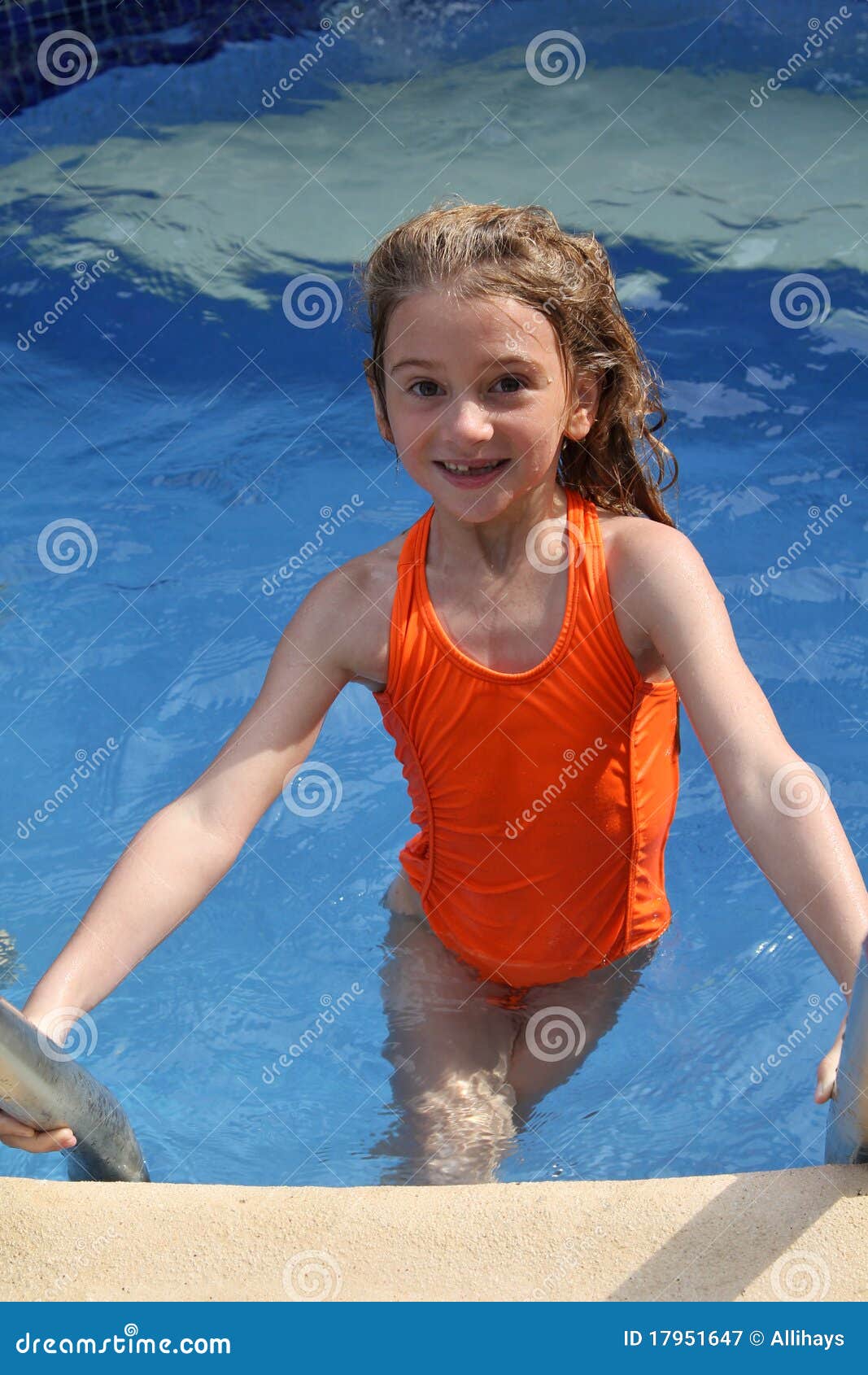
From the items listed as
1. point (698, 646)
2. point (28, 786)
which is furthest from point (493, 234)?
point (28, 786)

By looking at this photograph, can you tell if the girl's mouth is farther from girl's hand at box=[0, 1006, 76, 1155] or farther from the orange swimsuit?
girl's hand at box=[0, 1006, 76, 1155]

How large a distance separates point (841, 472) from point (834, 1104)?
4.30 meters

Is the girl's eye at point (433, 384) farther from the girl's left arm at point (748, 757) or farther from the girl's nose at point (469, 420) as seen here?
the girl's left arm at point (748, 757)

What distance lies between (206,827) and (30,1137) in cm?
74

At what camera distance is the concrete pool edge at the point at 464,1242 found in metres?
1.56

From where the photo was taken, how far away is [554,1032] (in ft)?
9.16

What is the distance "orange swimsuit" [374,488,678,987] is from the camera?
2.53 metres

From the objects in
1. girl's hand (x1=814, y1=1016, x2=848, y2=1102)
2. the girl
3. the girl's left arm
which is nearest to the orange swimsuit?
the girl

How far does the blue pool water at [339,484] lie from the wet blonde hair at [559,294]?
42.8 inches

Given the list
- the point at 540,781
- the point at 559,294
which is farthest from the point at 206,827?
the point at 559,294

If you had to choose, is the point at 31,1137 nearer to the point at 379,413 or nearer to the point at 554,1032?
the point at 554,1032

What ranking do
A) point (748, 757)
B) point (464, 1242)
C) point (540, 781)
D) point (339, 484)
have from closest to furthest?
point (464, 1242) → point (748, 757) → point (540, 781) → point (339, 484)

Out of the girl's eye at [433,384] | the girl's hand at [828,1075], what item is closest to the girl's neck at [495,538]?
the girl's eye at [433,384]

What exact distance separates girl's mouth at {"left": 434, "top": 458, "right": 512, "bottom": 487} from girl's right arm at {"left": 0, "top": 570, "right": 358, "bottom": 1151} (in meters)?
0.31
